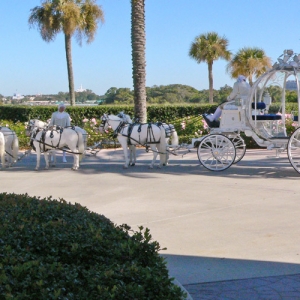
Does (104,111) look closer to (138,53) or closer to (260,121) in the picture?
(138,53)

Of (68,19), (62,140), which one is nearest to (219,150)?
(62,140)

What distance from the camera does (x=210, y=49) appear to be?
45062 millimetres

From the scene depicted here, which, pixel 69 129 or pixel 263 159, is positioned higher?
pixel 69 129

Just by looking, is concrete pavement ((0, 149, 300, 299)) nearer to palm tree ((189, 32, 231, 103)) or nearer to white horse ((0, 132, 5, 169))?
white horse ((0, 132, 5, 169))

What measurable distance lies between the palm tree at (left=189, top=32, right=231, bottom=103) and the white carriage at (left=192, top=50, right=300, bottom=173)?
31523mm

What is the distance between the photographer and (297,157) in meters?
14.5

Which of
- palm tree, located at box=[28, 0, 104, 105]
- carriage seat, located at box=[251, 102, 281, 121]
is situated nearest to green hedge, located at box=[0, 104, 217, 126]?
palm tree, located at box=[28, 0, 104, 105]

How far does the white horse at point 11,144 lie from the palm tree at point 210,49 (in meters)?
31.1

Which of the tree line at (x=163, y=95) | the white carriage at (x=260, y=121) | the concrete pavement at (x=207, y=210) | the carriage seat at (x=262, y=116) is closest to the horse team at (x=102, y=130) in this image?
the concrete pavement at (x=207, y=210)

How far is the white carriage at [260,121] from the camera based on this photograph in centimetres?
1277

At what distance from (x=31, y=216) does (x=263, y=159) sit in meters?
11.7

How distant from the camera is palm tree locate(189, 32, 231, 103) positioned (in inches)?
1777

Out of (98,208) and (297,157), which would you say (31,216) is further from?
(297,157)

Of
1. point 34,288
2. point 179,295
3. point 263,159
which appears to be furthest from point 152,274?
point 263,159
